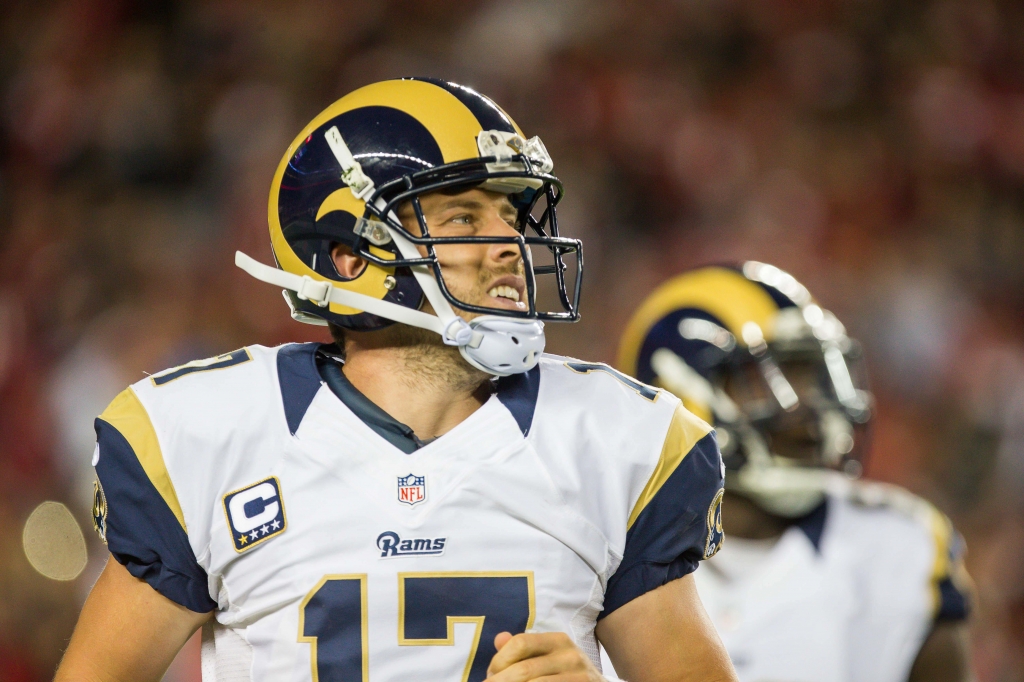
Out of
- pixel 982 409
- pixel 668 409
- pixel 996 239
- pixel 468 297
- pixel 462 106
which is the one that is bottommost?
pixel 982 409

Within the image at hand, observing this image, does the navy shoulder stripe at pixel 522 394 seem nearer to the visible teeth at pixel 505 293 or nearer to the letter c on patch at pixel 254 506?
the visible teeth at pixel 505 293

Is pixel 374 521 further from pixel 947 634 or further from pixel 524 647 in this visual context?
pixel 947 634

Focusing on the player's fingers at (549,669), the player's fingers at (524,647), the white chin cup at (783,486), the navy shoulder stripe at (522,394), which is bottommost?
the white chin cup at (783,486)

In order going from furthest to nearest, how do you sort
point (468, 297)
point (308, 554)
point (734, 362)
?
point (734, 362) → point (468, 297) → point (308, 554)

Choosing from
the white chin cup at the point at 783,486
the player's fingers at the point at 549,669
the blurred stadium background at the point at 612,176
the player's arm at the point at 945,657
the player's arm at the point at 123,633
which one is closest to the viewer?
the player's fingers at the point at 549,669

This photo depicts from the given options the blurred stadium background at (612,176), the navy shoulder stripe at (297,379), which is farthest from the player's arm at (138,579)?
the blurred stadium background at (612,176)

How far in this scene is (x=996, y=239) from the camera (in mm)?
5223

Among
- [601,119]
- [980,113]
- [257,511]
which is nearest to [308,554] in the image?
[257,511]

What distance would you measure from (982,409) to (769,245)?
1.19 metres

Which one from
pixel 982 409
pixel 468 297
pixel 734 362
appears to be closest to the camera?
pixel 468 297

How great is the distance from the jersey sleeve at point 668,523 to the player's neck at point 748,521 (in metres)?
1.12

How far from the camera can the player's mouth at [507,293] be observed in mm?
1607

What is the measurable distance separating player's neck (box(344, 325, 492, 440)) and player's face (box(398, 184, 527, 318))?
87mm

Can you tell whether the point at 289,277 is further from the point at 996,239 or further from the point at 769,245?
the point at 996,239
